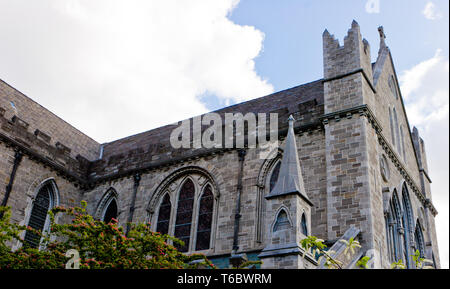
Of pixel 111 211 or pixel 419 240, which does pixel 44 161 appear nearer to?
pixel 111 211

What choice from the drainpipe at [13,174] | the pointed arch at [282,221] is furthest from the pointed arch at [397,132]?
the drainpipe at [13,174]

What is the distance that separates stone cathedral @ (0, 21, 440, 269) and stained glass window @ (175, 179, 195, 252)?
45 mm

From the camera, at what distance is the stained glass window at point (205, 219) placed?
58.1ft

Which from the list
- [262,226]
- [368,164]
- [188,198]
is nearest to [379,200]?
[368,164]

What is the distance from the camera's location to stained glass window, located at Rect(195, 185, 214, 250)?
698 inches

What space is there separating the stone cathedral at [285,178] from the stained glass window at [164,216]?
4 centimetres

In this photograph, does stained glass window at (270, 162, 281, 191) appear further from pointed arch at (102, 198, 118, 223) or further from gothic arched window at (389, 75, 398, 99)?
pointed arch at (102, 198, 118, 223)

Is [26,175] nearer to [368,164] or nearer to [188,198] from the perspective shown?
[188,198]

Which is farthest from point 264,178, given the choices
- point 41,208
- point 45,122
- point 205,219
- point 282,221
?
point 45,122

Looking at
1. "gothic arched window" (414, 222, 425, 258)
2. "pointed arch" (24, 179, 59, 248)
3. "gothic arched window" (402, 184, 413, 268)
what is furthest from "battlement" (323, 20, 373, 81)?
"pointed arch" (24, 179, 59, 248)

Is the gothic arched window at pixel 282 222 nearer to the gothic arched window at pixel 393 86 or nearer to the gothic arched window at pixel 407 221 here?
the gothic arched window at pixel 407 221

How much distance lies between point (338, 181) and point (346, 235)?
1.99 metres
